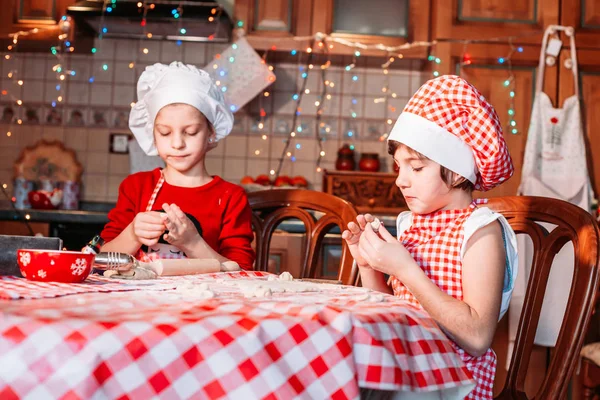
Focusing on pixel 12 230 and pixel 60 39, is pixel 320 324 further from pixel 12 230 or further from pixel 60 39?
pixel 60 39

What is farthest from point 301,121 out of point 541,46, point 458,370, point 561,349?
point 458,370

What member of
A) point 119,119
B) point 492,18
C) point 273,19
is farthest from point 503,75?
point 119,119

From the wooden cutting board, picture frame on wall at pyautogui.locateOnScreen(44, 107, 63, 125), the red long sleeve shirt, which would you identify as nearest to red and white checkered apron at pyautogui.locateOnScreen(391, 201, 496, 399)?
the red long sleeve shirt

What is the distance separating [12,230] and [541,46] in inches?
90.4

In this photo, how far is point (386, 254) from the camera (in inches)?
42.6

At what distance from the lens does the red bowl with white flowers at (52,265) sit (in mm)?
944

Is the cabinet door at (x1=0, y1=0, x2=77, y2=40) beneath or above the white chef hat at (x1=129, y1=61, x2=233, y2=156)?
above

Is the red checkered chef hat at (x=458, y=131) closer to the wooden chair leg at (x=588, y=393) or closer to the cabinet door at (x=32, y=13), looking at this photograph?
the wooden chair leg at (x=588, y=393)

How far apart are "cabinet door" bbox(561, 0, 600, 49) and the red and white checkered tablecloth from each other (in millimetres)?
2802

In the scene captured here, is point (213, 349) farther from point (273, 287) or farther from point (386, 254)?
point (386, 254)

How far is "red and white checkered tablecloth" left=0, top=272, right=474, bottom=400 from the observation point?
64 centimetres

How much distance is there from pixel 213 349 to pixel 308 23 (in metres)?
2.89

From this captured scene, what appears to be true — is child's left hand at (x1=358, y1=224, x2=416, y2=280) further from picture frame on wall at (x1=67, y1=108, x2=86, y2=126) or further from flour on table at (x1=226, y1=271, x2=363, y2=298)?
picture frame on wall at (x1=67, y1=108, x2=86, y2=126)

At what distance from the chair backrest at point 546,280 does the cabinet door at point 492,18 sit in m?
2.01
